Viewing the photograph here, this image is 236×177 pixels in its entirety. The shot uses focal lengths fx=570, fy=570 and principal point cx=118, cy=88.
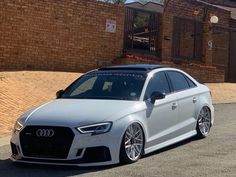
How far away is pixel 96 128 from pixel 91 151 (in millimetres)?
332

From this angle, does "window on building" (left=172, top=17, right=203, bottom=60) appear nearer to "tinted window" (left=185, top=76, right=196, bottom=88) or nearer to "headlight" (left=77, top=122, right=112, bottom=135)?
"tinted window" (left=185, top=76, right=196, bottom=88)

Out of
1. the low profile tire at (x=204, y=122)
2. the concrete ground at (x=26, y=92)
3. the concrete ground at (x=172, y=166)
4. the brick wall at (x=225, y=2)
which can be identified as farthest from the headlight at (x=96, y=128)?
the brick wall at (x=225, y=2)

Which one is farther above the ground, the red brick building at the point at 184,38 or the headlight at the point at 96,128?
the red brick building at the point at 184,38

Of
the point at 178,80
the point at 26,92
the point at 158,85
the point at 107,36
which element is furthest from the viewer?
the point at 107,36

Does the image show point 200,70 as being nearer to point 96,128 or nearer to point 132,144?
point 132,144

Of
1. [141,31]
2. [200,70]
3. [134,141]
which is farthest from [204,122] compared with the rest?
[200,70]

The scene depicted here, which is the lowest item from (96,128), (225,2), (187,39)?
(96,128)

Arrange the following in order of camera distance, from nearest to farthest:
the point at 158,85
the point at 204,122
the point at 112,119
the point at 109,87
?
the point at 112,119 < the point at 109,87 < the point at 158,85 < the point at 204,122

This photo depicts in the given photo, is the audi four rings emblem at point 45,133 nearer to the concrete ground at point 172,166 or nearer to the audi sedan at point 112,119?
the audi sedan at point 112,119

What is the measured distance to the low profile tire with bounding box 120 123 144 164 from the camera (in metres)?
8.27

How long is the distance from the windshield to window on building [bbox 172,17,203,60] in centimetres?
1417

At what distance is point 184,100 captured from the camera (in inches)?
400

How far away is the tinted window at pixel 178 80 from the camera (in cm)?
1027

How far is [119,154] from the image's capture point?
821cm
